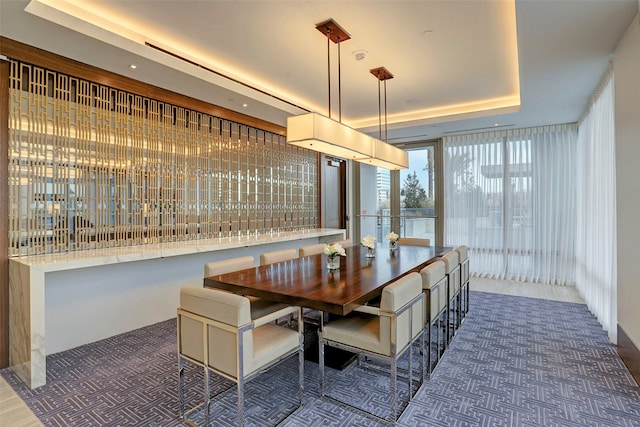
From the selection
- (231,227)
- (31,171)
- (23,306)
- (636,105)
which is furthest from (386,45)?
(23,306)

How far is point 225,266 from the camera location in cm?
307

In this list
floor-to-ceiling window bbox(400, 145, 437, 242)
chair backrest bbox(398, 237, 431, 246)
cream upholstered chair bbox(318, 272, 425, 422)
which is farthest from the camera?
floor-to-ceiling window bbox(400, 145, 437, 242)

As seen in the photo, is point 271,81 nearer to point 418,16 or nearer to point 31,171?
point 418,16

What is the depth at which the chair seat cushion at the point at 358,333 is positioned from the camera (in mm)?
2217

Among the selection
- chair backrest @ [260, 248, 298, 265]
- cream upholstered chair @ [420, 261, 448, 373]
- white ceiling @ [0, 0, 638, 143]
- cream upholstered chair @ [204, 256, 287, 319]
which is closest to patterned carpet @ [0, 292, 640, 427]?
cream upholstered chair @ [420, 261, 448, 373]

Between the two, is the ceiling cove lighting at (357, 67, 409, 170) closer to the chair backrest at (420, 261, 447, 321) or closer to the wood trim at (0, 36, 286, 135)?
the chair backrest at (420, 261, 447, 321)

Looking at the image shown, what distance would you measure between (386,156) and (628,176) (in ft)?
7.70

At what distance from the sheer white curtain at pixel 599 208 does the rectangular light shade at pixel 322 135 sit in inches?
104

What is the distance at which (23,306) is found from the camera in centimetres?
269

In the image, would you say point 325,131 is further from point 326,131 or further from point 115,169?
point 115,169

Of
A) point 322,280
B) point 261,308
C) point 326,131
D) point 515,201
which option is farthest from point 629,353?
point 515,201

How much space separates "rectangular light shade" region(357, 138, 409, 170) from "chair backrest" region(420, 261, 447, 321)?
65.1 inches

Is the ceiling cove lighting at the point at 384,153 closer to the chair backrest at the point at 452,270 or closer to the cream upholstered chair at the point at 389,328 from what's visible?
the chair backrest at the point at 452,270

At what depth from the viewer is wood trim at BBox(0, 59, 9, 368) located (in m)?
2.83
